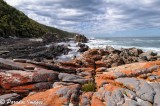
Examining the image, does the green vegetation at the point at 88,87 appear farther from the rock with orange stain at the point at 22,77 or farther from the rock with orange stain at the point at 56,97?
the rock with orange stain at the point at 22,77

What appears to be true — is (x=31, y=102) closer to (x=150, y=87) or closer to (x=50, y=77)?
(x=50, y=77)

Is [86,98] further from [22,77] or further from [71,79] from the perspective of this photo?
[22,77]

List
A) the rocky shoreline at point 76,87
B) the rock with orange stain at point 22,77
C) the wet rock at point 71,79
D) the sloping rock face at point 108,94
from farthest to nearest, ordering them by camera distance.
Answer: the wet rock at point 71,79, the rock with orange stain at point 22,77, the rocky shoreline at point 76,87, the sloping rock face at point 108,94

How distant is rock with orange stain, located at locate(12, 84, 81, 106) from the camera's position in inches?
645

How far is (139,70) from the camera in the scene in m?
21.4

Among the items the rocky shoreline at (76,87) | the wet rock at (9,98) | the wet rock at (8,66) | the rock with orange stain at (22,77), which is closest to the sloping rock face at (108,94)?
the rocky shoreline at (76,87)

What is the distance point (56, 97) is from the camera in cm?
1694

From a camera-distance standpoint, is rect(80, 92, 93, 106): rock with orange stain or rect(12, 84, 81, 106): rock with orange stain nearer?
rect(12, 84, 81, 106): rock with orange stain

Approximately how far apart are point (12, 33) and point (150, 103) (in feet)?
521

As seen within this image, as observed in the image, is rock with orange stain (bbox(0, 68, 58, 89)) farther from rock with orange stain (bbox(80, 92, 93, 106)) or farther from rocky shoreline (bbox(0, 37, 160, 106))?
rock with orange stain (bbox(80, 92, 93, 106))

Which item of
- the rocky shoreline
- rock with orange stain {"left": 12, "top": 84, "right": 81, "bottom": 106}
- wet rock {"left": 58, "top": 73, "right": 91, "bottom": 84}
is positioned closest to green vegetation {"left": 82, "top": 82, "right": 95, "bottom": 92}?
the rocky shoreline

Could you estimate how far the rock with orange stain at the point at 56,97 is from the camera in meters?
16.4

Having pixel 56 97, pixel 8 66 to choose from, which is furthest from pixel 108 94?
pixel 8 66

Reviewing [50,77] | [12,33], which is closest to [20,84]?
[50,77]
